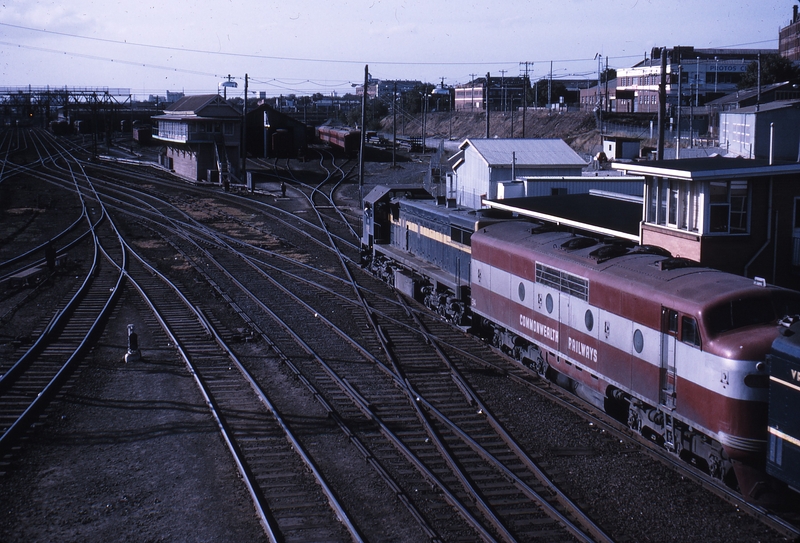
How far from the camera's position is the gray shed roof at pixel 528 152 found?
38625 millimetres

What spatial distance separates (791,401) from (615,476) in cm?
322

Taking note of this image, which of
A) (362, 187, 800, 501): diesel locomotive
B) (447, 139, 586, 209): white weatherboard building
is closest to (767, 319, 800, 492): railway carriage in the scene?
(362, 187, 800, 501): diesel locomotive

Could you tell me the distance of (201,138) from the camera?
2539 inches

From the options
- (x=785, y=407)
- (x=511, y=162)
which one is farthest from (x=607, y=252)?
(x=511, y=162)

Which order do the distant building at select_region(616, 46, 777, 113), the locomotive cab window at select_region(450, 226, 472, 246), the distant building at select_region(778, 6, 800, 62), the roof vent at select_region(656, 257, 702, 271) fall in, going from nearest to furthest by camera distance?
the roof vent at select_region(656, 257, 702, 271) < the locomotive cab window at select_region(450, 226, 472, 246) < the distant building at select_region(616, 46, 777, 113) < the distant building at select_region(778, 6, 800, 62)

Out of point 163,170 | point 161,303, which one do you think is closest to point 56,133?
point 163,170

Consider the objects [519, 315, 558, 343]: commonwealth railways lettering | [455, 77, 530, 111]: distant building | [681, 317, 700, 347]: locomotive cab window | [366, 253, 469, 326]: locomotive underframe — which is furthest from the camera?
[455, 77, 530, 111]: distant building

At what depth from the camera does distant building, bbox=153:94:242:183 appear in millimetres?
63938

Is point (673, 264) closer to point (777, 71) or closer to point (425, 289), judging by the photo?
point (425, 289)

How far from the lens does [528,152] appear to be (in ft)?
130

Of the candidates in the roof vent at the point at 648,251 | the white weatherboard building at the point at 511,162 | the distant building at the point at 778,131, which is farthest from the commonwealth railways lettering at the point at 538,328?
the white weatherboard building at the point at 511,162

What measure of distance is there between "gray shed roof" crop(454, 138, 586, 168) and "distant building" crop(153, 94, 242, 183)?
1074 inches

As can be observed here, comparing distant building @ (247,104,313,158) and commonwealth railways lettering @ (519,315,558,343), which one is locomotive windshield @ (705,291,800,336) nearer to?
commonwealth railways lettering @ (519,315,558,343)

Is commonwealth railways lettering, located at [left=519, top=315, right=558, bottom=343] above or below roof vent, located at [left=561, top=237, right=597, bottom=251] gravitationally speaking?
below
